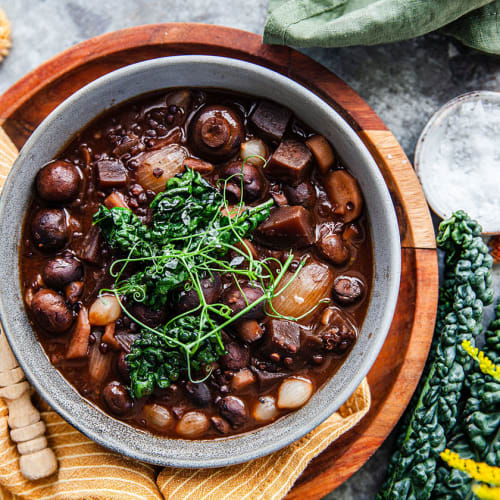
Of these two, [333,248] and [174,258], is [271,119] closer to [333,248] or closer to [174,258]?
[333,248]

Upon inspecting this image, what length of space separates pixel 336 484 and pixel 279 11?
3464 millimetres

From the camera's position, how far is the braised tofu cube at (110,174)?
137 inches

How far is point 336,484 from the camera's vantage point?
3.85m

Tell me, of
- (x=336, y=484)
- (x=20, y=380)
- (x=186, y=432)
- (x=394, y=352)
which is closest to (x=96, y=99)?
(x=20, y=380)

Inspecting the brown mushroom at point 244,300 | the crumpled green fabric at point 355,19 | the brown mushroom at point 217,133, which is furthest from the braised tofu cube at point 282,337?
the crumpled green fabric at point 355,19

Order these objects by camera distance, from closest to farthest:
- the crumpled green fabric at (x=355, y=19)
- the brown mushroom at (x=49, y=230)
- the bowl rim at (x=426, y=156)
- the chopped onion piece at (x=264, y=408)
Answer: the brown mushroom at (x=49, y=230) < the chopped onion piece at (x=264, y=408) < the crumpled green fabric at (x=355, y=19) < the bowl rim at (x=426, y=156)

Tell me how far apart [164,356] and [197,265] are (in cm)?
64

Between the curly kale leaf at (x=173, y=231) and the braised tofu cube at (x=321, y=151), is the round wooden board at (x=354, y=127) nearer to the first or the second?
the braised tofu cube at (x=321, y=151)

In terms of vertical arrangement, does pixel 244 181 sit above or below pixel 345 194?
below

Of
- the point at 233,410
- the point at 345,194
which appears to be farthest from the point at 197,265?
the point at 345,194

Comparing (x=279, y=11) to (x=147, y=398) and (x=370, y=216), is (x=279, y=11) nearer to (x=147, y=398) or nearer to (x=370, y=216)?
(x=370, y=216)

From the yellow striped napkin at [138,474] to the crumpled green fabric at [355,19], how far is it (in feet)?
7.31

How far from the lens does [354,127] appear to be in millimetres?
3883

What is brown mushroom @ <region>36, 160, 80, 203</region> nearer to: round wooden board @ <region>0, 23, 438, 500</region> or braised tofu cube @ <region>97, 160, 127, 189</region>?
braised tofu cube @ <region>97, 160, 127, 189</region>
